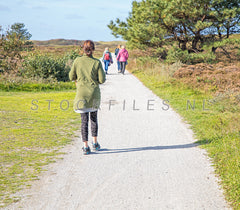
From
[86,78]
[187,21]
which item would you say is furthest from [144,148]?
[187,21]

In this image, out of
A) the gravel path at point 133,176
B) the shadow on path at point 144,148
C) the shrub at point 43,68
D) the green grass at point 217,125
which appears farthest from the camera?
the shrub at point 43,68

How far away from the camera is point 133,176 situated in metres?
4.75

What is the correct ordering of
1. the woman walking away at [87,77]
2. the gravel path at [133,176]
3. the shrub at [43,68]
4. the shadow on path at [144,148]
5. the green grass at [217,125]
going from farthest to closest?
1. the shrub at [43,68]
2. the shadow on path at [144,148]
3. the woman walking away at [87,77]
4. the green grass at [217,125]
5. the gravel path at [133,176]

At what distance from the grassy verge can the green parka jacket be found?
3.95ft

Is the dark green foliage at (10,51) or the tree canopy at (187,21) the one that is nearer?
the dark green foliage at (10,51)

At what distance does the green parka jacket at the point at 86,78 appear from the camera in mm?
5695

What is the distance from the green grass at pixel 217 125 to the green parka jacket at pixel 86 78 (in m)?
2.57

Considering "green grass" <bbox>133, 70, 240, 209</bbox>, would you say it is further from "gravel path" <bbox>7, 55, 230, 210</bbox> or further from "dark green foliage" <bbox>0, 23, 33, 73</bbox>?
"dark green foliage" <bbox>0, 23, 33, 73</bbox>

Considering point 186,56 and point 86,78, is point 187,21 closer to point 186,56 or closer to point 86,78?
point 186,56

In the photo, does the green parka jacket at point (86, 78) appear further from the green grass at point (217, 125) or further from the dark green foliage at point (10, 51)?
the dark green foliage at point (10, 51)

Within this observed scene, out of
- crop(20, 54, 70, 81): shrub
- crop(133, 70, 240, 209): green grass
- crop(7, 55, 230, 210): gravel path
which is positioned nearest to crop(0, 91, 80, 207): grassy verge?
crop(7, 55, 230, 210): gravel path

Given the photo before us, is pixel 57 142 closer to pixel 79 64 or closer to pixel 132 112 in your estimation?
pixel 79 64

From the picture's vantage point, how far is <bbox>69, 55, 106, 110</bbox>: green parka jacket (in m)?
5.70

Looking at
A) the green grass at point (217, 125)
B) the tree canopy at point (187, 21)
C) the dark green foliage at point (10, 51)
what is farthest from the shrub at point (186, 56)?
the dark green foliage at point (10, 51)
